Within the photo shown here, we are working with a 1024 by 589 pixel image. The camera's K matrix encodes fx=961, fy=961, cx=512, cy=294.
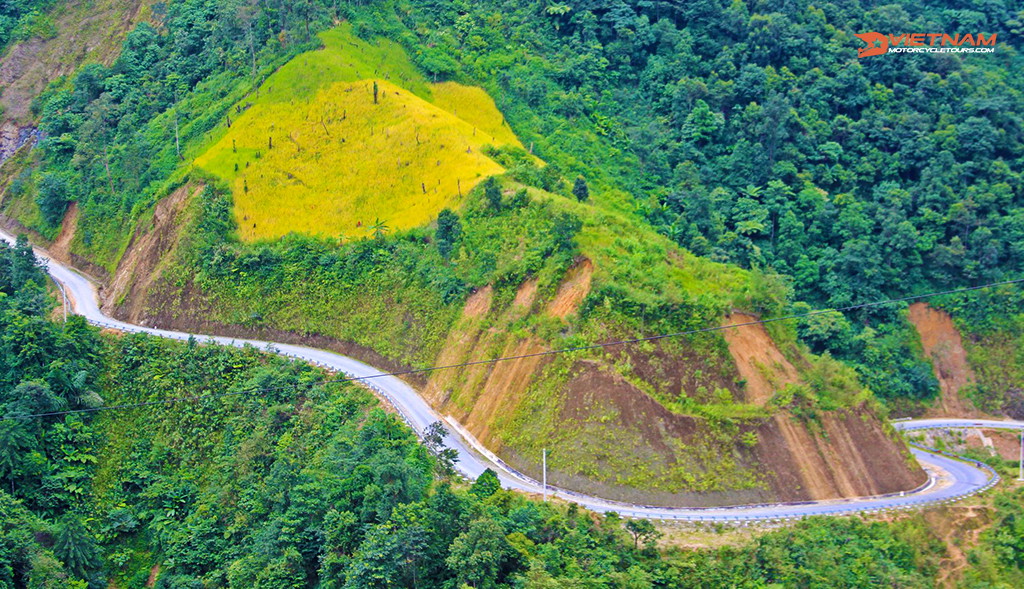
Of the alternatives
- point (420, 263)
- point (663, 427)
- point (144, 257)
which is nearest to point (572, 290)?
point (663, 427)

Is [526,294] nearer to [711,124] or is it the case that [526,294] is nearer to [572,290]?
[572,290]

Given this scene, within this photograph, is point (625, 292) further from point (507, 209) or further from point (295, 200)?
point (295, 200)

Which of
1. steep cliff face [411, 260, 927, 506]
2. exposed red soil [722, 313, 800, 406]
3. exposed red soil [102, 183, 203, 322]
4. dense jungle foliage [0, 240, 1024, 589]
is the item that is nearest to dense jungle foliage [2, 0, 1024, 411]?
exposed red soil [102, 183, 203, 322]

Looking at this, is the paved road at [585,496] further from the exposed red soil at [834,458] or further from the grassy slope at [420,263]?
the grassy slope at [420,263]

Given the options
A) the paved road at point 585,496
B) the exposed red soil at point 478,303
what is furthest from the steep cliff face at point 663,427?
the exposed red soil at point 478,303

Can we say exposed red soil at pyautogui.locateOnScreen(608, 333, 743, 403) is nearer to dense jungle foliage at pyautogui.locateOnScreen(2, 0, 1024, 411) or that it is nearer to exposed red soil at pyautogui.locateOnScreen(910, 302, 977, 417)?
dense jungle foliage at pyautogui.locateOnScreen(2, 0, 1024, 411)
